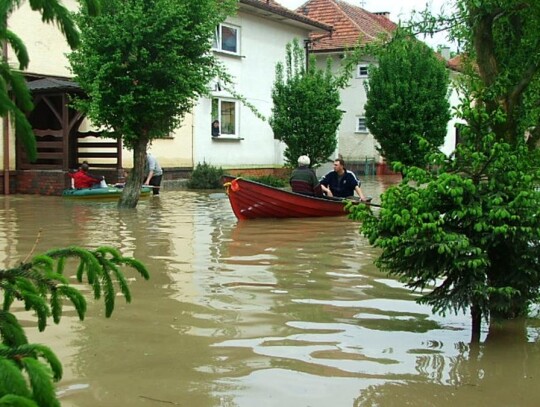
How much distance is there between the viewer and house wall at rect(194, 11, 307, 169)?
28.6 m

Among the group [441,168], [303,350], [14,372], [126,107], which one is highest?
[126,107]

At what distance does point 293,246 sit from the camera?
12.1 metres

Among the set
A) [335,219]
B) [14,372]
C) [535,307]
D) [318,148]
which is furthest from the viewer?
[318,148]

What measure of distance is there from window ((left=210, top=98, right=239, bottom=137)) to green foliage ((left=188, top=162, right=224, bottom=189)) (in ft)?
8.69

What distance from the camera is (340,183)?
643 inches

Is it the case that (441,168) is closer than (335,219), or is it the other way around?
(441,168)

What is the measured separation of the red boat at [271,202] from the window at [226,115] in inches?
531

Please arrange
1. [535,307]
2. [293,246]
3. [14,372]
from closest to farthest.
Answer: [14,372]
[535,307]
[293,246]

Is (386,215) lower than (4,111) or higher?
lower

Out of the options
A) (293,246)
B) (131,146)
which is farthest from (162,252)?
(131,146)

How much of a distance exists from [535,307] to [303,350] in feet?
9.28

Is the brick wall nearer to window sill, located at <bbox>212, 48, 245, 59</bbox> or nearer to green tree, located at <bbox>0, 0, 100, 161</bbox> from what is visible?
window sill, located at <bbox>212, 48, 245, 59</bbox>

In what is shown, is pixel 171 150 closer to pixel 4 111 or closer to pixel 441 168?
pixel 441 168

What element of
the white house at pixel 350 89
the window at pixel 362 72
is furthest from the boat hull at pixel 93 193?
the window at pixel 362 72
